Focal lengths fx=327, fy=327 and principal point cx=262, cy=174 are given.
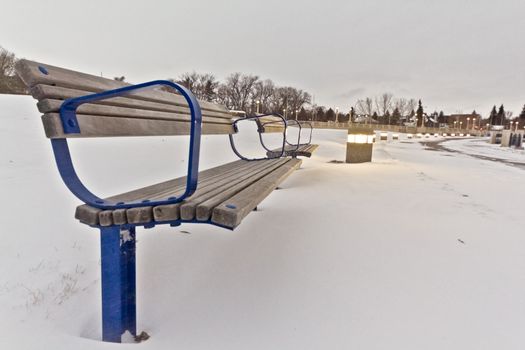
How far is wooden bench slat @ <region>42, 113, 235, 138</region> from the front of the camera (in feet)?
4.33

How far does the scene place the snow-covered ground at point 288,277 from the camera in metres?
1.54

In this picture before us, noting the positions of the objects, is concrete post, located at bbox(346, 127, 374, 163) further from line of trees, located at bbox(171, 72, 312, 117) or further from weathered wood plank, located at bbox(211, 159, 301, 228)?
line of trees, located at bbox(171, 72, 312, 117)

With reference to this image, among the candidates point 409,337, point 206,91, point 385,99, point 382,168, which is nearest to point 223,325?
point 409,337

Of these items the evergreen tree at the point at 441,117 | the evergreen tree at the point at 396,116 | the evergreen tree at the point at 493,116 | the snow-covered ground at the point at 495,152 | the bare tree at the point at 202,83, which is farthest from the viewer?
the evergreen tree at the point at 441,117

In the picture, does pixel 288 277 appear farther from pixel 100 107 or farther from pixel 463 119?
pixel 463 119

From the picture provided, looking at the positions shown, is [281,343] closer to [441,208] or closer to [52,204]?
[52,204]

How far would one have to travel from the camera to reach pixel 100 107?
64.4 inches

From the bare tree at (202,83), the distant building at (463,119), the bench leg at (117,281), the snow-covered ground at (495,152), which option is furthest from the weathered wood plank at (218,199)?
the distant building at (463,119)

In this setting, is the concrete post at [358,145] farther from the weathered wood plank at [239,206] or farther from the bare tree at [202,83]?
the bare tree at [202,83]

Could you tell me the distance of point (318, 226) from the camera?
2982mm

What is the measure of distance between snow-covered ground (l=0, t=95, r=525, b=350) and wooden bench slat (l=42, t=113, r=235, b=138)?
87cm

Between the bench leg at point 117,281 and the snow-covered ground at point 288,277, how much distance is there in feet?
0.28

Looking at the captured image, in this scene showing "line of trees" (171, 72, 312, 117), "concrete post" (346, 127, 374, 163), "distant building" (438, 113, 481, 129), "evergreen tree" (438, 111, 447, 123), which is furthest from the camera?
"distant building" (438, 113, 481, 129)

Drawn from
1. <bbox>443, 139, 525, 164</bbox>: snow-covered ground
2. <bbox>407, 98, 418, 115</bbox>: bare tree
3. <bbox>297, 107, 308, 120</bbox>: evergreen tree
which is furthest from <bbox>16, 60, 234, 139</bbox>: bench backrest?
<bbox>407, 98, 418, 115</bbox>: bare tree
